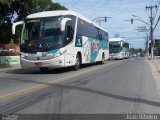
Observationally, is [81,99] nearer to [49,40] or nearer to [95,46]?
[49,40]

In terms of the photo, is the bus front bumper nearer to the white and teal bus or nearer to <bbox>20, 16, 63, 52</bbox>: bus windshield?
the white and teal bus

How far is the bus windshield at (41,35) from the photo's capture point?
21562 millimetres

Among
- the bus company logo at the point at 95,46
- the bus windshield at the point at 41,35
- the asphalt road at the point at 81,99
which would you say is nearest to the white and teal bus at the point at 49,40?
the bus windshield at the point at 41,35

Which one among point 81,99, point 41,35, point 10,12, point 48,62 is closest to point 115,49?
point 10,12

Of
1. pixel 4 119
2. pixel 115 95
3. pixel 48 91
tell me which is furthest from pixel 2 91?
pixel 4 119

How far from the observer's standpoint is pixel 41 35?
21.8 metres

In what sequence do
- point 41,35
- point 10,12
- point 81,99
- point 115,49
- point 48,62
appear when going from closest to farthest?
point 81,99
point 48,62
point 41,35
point 10,12
point 115,49

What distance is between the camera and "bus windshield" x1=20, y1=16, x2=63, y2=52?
21562 millimetres

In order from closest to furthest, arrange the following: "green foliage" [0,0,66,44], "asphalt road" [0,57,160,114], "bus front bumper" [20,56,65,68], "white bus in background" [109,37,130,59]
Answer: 1. "asphalt road" [0,57,160,114]
2. "bus front bumper" [20,56,65,68]
3. "green foliage" [0,0,66,44]
4. "white bus in background" [109,37,130,59]

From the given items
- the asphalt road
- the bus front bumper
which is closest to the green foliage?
the bus front bumper

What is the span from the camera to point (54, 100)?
11.2 m

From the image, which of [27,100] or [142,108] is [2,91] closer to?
[27,100]

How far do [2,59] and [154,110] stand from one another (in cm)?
2864

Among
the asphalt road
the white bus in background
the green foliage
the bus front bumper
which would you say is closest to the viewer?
the asphalt road
